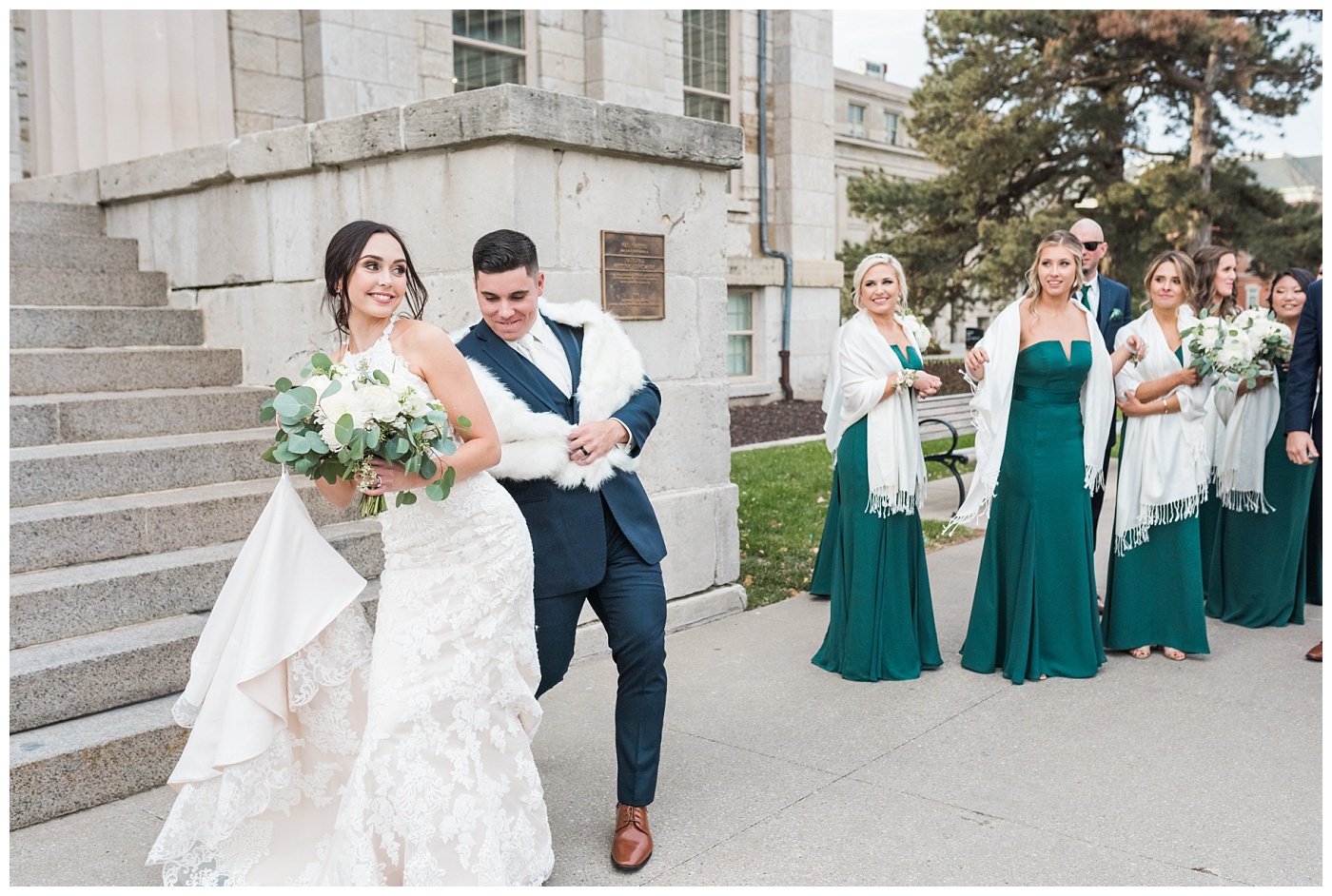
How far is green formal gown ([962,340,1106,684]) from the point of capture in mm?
5762

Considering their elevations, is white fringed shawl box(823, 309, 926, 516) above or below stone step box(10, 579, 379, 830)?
above

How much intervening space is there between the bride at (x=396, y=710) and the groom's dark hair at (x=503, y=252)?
26cm

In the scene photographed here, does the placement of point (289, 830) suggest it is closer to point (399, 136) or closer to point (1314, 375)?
point (399, 136)

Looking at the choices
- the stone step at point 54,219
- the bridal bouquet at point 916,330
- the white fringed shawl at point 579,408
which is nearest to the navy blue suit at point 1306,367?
the bridal bouquet at point 916,330

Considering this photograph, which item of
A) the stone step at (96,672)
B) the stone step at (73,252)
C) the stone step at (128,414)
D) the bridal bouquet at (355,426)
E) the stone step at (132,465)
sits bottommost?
the stone step at (96,672)

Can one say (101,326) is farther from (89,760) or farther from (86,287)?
(89,760)

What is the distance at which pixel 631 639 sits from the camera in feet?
12.3

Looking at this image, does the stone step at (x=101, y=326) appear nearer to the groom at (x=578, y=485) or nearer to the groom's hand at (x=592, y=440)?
the groom at (x=578, y=485)

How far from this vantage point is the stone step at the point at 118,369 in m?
6.38

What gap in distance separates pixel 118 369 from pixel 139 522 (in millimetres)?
1583

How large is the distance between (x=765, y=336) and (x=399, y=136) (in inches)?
534

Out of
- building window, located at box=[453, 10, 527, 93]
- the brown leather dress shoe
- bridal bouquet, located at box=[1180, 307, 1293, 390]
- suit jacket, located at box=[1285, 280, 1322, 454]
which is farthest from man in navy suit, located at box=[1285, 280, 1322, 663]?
building window, located at box=[453, 10, 527, 93]

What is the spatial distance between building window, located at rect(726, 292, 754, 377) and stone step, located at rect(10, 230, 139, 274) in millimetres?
11636

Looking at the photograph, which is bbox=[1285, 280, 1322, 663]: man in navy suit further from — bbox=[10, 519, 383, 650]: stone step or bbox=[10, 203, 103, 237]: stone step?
bbox=[10, 203, 103, 237]: stone step
